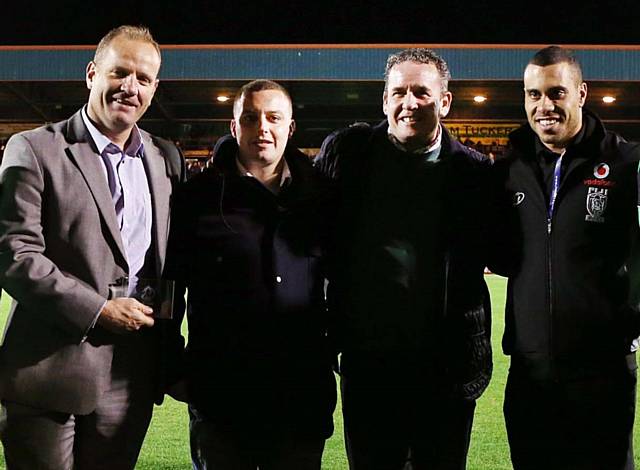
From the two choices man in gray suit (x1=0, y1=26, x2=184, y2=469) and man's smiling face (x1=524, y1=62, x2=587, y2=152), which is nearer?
man in gray suit (x1=0, y1=26, x2=184, y2=469)

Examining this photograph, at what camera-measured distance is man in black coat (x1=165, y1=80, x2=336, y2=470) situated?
301 cm

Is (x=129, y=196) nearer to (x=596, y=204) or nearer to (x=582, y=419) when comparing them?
(x=596, y=204)

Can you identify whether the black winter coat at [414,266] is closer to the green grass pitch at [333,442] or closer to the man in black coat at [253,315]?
the man in black coat at [253,315]

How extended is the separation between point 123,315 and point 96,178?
1.81 feet

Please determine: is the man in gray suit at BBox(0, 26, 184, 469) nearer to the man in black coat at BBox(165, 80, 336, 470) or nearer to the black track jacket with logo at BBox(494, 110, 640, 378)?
the man in black coat at BBox(165, 80, 336, 470)

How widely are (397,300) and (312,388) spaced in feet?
1.78

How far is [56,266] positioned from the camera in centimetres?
285

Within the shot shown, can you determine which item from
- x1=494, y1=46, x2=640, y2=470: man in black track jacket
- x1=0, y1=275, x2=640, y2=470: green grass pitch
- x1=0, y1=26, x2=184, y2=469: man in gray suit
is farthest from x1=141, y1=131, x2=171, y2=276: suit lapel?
x1=0, y1=275, x2=640, y2=470: green grass pitch

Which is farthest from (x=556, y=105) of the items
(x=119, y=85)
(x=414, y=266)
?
(x=119, y=85)

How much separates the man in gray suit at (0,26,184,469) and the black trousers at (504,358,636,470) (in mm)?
1742

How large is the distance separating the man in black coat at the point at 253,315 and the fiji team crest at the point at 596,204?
4.13 feet

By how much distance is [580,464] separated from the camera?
3.35 meters

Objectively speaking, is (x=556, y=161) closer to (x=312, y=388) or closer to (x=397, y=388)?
(x=397, y=388)

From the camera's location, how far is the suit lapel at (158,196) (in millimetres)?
3084
